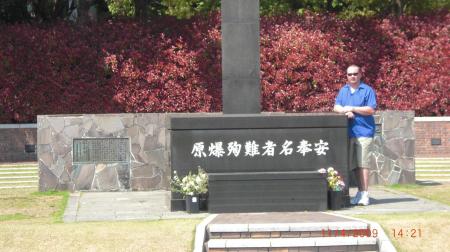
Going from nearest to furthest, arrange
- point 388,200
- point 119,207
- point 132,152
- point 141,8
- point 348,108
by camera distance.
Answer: point 348,108 → point 119,207 → point 388,200 → point 132,152 → point 141,8

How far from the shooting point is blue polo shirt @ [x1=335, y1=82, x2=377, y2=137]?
14.4 meters

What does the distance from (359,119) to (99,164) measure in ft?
20.8

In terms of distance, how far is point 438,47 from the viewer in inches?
1249

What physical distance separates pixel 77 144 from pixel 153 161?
1.58 metres

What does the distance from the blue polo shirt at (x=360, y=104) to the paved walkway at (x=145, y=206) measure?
118cm

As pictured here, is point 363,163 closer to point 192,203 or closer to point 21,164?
point 192,203

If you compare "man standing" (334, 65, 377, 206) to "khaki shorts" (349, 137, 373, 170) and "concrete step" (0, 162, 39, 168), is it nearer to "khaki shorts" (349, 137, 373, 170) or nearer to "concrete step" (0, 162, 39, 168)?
"khaki shorts" (349, 137, 373, 170)

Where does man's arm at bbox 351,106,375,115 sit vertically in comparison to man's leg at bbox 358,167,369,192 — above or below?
above

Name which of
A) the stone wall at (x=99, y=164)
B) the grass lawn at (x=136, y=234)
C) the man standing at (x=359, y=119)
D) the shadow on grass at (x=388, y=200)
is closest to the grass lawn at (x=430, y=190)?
the shadow on grass at (x=388, y=200)

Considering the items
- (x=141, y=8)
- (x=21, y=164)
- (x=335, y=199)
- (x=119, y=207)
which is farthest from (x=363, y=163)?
(x=141, y=8)

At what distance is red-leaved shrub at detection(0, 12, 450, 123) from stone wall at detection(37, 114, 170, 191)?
11.1 metres

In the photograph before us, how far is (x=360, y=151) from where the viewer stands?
47.6 ft

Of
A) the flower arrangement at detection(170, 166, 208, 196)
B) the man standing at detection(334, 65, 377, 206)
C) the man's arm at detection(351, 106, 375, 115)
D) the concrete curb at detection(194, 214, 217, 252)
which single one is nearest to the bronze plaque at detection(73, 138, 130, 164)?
the flower arrangement at detection(170, 166, 208, 196)

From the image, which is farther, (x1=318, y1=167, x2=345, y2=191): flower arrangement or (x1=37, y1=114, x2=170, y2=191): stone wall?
(x1=37, y1=114, x2=170, y2=191): stone wall
